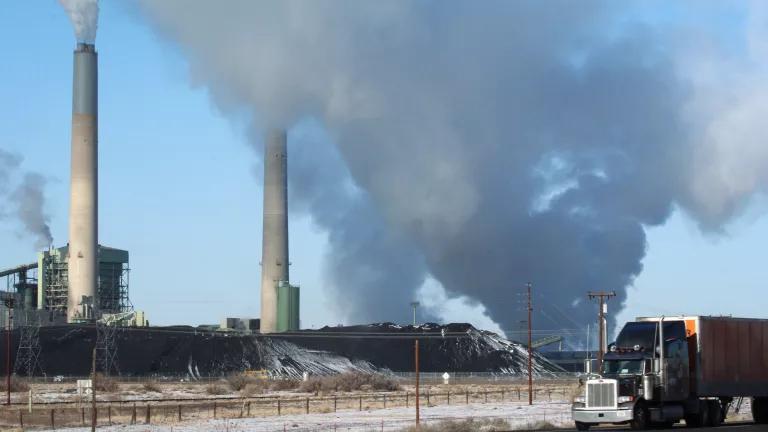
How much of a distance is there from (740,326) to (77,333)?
105227mm

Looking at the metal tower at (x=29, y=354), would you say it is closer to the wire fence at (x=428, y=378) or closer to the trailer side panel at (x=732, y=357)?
the wire fence at (x=428, y=378)

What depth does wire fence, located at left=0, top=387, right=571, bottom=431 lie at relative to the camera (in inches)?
2147

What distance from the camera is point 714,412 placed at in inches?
1623

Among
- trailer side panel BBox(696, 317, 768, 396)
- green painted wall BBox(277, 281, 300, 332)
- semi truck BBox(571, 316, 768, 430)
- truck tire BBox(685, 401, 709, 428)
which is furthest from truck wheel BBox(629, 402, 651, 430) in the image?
green painted wall BBox(277, 281, 300, 332)

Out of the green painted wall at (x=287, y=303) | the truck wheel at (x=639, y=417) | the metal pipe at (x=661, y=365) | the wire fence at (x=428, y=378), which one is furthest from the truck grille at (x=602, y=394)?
the green painted wall at (x=287, y=303)

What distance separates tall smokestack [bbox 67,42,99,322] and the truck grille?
106347 millimetres

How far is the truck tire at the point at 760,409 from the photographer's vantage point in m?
44.0

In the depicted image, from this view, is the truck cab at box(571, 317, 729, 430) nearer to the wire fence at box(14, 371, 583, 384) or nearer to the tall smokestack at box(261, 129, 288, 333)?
the wire fence at box(14, 371, 583, 384)

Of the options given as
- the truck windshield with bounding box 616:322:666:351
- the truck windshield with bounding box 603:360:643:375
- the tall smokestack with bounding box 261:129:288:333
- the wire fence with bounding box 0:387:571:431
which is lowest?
the wire fence with bounding box 0:387:571:431

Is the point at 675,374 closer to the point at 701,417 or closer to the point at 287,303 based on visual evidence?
the point at 701,417

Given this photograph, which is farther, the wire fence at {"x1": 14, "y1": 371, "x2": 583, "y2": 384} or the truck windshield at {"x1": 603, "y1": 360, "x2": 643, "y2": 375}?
the wire fence at {"x1": 14, "y1": 371, "x2": 583, "y2": 384}

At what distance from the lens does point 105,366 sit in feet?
392

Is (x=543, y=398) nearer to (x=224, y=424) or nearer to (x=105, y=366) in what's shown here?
(x=224, y=424)

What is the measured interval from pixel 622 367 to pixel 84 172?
10642cm
